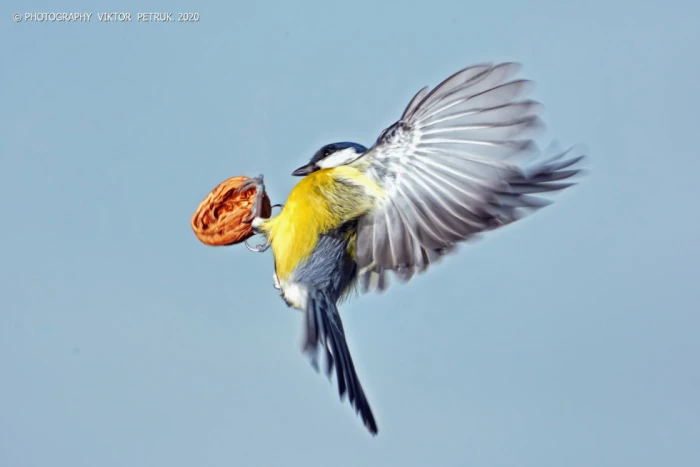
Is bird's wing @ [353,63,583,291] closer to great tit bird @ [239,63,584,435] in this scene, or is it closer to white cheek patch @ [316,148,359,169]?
great tit bird @ [239,63,584,435]

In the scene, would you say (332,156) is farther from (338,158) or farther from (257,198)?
(257,198)

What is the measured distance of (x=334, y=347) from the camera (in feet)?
10.3

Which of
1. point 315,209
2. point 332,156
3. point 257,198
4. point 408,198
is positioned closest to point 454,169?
point 408,198

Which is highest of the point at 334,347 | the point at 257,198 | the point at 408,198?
the point at 257,198

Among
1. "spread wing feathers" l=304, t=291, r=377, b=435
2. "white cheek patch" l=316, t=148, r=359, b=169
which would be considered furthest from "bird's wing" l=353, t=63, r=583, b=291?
"white cheek patch" l=316, t=148, r=359, b=169

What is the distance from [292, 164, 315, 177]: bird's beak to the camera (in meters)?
3.62

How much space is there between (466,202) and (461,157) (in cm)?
15

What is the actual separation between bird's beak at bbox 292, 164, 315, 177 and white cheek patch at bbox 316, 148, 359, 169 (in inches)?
1.7

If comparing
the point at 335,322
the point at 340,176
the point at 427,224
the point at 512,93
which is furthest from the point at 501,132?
the point at 335,322

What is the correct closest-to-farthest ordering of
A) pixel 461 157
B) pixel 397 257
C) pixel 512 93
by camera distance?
1. pixel 512 93
2. pixel 461 157
3. pixel 397 257

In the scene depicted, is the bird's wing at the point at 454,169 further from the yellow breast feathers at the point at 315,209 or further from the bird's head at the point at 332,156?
the bird's head at the point at 332,156

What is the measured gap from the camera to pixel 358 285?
11.7 feet

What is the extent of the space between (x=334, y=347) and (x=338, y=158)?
0.78 metres

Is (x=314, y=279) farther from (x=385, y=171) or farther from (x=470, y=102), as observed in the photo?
(x=470, y=102)
